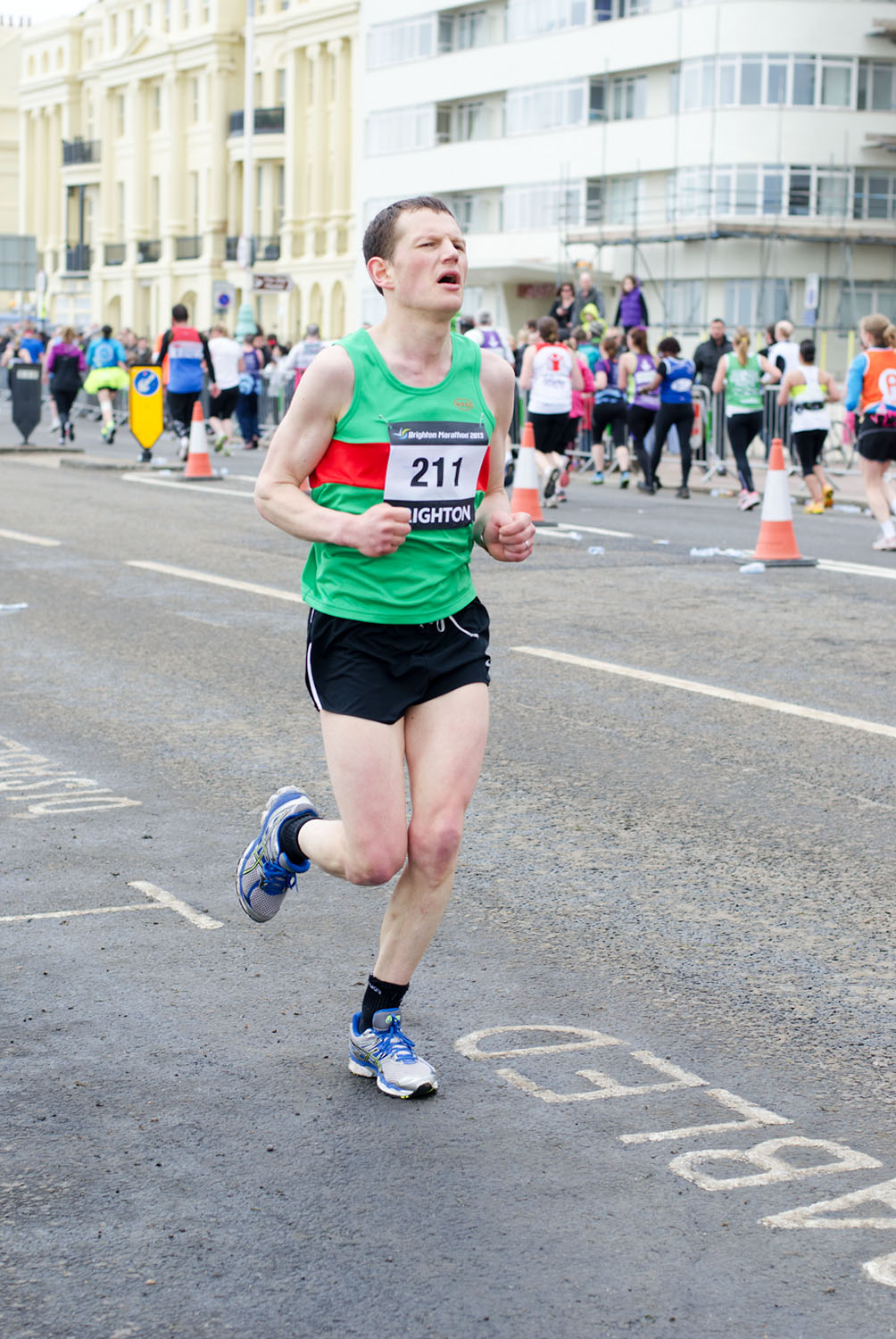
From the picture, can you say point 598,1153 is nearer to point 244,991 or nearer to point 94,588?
point 244,991

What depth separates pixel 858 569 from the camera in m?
14.2

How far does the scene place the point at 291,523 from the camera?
13.5ft

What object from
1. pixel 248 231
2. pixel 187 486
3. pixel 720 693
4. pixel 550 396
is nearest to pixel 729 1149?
pixel 720 693

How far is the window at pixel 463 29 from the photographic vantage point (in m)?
62.9

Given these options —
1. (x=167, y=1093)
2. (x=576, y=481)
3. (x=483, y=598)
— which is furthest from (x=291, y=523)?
(x=576, y=481)

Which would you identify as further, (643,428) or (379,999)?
(643,428)

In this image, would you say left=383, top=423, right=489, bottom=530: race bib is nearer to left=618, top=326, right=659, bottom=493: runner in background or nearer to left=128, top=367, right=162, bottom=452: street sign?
left=618, top=326, right=659, bottom=493: runner in background

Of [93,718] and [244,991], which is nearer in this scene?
[244,991]

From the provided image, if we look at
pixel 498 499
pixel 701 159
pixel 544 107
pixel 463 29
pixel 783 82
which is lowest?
pixel 498 499

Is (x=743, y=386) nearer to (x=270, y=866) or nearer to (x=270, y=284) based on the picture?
(x=270, y=866)

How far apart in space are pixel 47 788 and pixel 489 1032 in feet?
9.68

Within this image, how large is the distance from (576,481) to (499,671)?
589 inches

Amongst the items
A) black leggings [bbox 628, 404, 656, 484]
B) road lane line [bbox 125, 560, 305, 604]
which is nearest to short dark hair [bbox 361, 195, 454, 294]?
road lane line [bbox 125, 560, 305, 604]

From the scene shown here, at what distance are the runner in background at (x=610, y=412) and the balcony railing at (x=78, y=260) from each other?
6750 cm
